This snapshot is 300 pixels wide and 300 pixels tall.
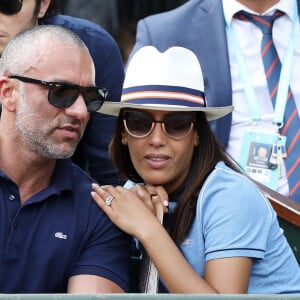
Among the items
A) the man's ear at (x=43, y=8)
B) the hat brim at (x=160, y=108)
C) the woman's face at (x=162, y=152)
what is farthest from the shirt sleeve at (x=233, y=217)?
the man's ear at (x=43, y=8)

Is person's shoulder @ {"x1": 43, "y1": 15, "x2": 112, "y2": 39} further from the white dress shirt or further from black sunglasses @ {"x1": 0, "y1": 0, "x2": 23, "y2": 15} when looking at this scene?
the white dress shirt

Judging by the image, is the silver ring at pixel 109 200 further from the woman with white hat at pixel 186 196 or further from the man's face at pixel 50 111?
the man's face at pixel 50 111

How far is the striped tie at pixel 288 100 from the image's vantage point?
18.0ft

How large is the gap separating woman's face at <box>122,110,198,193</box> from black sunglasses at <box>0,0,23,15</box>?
110 centimetres

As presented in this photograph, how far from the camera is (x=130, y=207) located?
4.35m

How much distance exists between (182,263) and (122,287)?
325mm

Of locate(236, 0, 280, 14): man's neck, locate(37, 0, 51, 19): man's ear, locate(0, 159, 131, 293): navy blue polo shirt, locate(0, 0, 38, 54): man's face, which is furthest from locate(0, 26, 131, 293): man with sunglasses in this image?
locate(236, 0, 280, 14): man's neck

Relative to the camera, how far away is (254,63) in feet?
18.6

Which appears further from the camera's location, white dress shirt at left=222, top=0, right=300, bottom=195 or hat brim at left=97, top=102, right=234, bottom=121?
Result: white dress shirt at left=222, top=0, right=300, bottom=195

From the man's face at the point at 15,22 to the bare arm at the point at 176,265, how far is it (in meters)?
1.29

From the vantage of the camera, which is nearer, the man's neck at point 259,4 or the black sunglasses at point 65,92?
the black sunglasses at point 65,92

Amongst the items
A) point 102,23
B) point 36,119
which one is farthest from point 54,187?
point 102,23

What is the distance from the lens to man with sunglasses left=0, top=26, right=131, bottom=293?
4.31 meters

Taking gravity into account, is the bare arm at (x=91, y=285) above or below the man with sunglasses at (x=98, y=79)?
below
